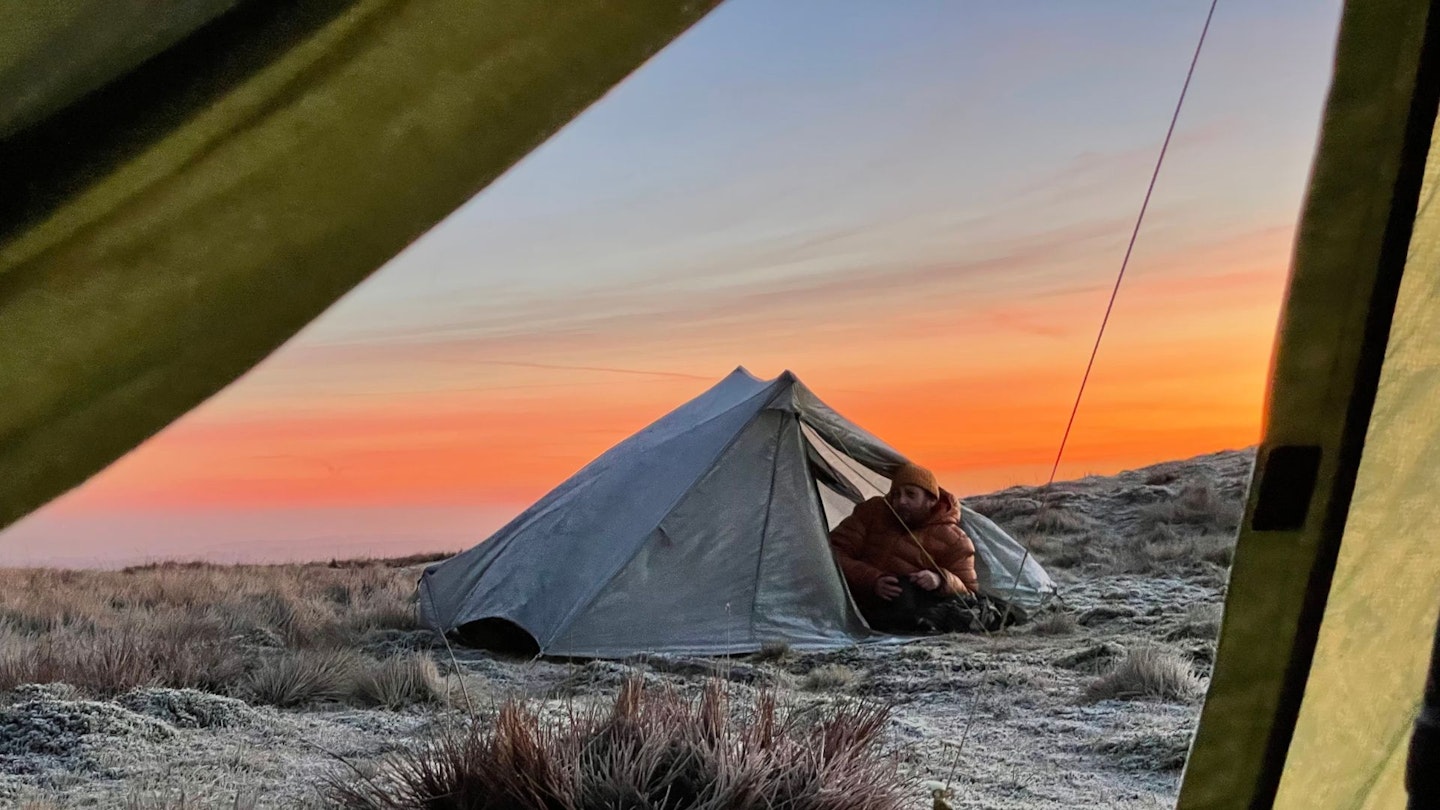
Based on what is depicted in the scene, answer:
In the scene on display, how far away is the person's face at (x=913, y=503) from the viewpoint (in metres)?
5.77

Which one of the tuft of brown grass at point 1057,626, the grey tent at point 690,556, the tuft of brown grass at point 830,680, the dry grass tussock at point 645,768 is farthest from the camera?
the tuft of brown grass at point 1057,626

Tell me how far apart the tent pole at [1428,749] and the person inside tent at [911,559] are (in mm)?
4854

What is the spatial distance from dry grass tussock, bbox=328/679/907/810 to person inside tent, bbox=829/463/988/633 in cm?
306

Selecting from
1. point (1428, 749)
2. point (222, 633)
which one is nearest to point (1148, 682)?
point (1428, 749)

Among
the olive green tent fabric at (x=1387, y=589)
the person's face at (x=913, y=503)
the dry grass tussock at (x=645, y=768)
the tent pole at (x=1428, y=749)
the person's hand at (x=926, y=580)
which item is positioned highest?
the person's face at (x=913, y=503)

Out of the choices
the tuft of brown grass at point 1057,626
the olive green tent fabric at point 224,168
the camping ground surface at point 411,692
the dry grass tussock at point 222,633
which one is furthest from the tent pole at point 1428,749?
the tuft of brown grass at point 1057,626

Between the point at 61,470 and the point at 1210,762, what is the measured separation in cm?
129

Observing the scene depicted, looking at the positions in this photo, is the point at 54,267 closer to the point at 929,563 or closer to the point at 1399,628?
the point at 1399,628

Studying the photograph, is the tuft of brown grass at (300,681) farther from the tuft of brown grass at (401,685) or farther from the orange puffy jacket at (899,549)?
the orange puffy jacket at (899,549)

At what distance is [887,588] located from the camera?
5578 millimetres

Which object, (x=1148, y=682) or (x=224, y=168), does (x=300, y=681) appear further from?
(x=224, y=168)

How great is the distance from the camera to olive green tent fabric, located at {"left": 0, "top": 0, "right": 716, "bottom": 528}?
0.67m

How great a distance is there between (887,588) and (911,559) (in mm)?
272

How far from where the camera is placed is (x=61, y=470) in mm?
741
